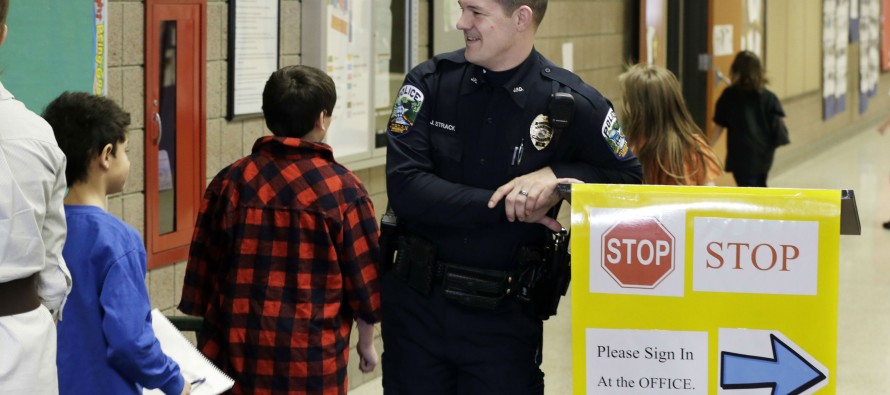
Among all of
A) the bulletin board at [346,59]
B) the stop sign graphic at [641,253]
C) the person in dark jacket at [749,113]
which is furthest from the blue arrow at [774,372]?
the person in dark jacket at [749,113]

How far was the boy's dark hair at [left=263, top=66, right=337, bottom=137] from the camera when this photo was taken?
3.37 m

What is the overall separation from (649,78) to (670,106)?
0.43 ft

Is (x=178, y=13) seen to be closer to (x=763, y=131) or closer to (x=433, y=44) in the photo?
(x=433, y=44)

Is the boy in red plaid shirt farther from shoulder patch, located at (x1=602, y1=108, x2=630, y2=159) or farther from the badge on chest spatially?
shoulder patch, located at (x1=602, y1=108, x2=630, y2=159)

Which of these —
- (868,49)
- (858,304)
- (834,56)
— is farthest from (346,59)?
(868,49)

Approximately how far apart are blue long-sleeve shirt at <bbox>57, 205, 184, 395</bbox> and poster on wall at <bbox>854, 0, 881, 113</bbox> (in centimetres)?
1543

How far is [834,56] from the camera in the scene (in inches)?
603

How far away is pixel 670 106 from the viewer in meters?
4.48

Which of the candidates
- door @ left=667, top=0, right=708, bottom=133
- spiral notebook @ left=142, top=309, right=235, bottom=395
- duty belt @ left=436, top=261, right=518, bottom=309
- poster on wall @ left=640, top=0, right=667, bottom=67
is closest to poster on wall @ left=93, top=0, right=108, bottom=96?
spiral notebook @ left=142, top=309, right=235, bottom=395

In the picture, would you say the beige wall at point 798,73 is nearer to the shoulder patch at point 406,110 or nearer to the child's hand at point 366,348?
the child's hand at point 366,348

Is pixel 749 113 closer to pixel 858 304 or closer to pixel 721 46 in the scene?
pixel 858 304

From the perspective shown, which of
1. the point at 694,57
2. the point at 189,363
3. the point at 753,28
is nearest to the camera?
the point at 189,363

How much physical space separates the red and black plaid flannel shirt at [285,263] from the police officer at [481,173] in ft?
1.12

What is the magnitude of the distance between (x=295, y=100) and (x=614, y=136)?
2.82ft
